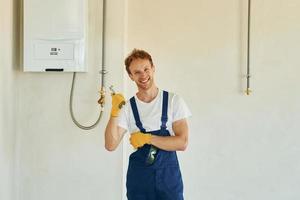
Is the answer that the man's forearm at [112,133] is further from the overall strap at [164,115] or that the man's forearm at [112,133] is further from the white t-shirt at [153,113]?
the overall strap at [164,115]

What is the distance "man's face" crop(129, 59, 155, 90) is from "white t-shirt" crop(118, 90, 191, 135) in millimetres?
85

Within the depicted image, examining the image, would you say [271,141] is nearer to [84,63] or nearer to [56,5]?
[84,63]

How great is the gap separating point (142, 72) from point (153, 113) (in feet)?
0.67

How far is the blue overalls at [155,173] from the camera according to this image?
6.15 ft

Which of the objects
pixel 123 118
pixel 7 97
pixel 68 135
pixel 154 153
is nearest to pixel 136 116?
pixel 123 118

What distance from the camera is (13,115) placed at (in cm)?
251

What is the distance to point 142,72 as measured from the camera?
6.32ft

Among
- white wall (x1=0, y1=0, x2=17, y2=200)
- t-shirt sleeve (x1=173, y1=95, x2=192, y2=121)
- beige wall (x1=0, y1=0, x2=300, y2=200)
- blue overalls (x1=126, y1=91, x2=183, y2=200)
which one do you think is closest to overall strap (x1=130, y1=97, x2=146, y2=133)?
blue overalls (x1=126, y1=91, x2=183, y2=200)

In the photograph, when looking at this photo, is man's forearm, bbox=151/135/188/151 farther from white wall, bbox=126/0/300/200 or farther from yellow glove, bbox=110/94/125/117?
white wall, bbox=126/0/300/200

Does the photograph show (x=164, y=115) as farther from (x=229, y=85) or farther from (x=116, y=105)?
→ (x=229, y=85)

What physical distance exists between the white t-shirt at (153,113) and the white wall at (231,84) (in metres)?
0.74

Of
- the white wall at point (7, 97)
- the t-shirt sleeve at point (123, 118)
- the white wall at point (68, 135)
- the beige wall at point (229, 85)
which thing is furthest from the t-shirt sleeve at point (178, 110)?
the white wall at point (7, 97)

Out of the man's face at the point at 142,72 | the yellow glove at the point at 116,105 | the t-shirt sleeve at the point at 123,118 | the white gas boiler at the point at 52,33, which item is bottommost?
the t-shirt sleeve at the point at 123,118

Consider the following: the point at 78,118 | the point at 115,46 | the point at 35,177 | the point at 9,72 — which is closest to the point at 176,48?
the point at 115,46
